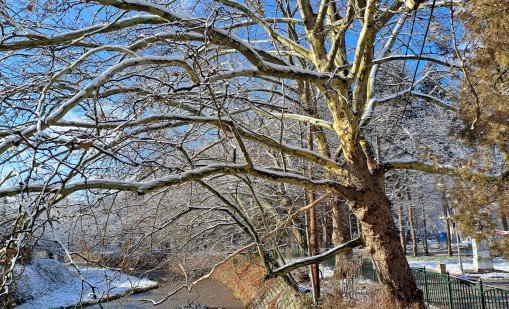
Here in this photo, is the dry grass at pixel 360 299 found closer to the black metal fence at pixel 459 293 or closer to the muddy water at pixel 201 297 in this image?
the black metal fence at pixel 459 293

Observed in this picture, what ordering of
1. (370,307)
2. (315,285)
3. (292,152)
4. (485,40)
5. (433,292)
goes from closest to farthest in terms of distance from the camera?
1. (485,40)
2. (292,152)
3. (370,307)
4. (315,285)
5. (433,292)

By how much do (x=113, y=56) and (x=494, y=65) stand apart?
18.6 feet

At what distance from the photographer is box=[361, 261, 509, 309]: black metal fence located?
8406 mm

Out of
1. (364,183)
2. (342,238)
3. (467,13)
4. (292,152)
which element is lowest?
(342,238)

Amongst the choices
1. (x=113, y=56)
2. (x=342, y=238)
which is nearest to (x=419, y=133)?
(x=342, y=238)

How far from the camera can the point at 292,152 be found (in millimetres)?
6816

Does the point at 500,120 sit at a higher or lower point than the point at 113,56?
lower

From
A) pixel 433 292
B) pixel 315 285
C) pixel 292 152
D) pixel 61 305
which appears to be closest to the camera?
pixel 292 152

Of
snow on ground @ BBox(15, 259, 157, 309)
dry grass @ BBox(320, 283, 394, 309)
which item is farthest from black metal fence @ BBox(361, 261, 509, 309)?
snow on ground @ BBox(15, 259, 157, 309)

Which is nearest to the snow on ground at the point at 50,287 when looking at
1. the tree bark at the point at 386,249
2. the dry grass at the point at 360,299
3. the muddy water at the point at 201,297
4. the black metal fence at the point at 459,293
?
the muddy water at the point at 201,297

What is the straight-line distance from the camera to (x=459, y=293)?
9.44m

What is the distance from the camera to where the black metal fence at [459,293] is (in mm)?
8406

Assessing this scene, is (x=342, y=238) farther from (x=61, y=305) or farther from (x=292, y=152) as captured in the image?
(x=61, y=305)

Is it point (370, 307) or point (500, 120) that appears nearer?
point (500, 120)
